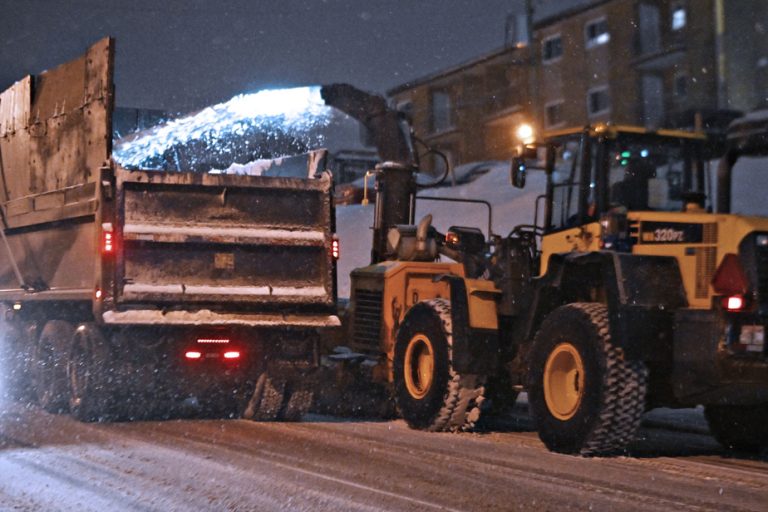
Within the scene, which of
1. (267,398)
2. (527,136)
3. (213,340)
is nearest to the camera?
(527,136)

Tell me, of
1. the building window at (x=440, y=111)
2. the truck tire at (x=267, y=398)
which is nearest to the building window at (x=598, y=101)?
the building window at (x=440, y=111)

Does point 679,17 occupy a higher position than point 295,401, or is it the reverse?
point 679,17

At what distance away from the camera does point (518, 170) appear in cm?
1074

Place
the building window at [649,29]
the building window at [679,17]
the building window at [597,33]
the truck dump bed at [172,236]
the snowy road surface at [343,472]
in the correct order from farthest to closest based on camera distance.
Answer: the building window at [597,33]
the building window at [649,29]
the building window at [679,17]
the truck dump bed at [172,236]
the snowy road surface at [343,472]

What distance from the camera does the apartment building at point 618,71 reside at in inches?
1425

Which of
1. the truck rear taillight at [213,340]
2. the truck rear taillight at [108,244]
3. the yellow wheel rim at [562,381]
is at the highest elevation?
the truck rear taillight at [108,244]

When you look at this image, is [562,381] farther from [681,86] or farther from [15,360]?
[681,86]

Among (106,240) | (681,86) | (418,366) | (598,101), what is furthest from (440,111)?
(106,240)

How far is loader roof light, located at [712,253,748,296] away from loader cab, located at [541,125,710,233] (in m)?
1.10

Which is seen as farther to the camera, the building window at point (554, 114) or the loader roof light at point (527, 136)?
the building window at point (554, 114)

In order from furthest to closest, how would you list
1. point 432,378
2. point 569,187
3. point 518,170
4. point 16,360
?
point 16,360
point 432,378
point 518,170
point 569,187

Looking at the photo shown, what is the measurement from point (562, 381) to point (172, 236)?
14.1 ft

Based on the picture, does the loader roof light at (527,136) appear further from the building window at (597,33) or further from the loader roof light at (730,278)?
the building window at (597,33)

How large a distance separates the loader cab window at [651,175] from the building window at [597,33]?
31585mm
